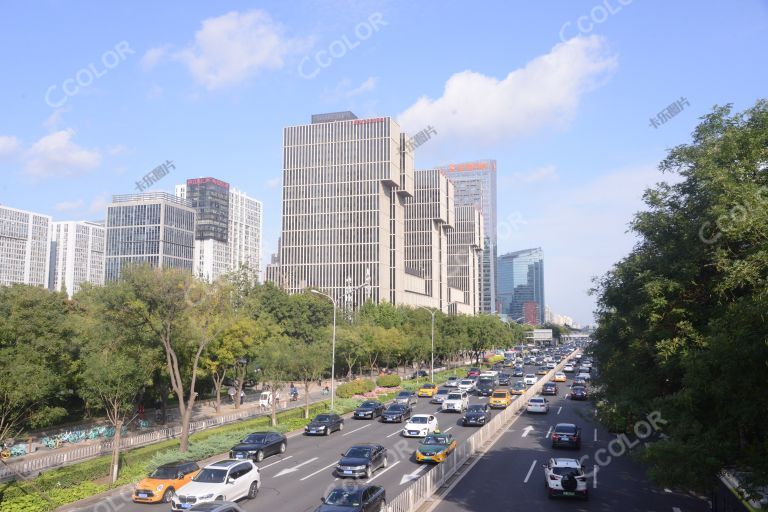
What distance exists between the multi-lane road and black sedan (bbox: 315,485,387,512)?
261cm

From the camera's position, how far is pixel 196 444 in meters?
30.0

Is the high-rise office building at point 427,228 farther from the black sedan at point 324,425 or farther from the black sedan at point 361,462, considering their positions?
the black sedan at point 361,462

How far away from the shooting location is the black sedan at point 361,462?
24.2 m

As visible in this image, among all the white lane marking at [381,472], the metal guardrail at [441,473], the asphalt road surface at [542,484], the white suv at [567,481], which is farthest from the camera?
the white lane marking at [381,472]

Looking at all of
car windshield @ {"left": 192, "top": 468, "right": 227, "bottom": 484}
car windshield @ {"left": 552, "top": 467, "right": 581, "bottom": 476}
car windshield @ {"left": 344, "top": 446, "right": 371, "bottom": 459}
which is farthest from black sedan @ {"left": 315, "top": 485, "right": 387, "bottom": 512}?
car windshield @ {"left": 552, "top": 467, "right": 581, "bottom": 476}

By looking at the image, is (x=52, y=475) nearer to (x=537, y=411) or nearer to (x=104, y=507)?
(x=104, y=507)

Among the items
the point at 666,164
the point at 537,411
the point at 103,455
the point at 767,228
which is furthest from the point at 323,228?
the point at 767,228

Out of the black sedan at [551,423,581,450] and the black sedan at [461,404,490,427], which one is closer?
the black sedan at [551,423,581,450]

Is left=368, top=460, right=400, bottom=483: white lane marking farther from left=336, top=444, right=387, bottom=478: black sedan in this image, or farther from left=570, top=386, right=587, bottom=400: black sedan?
left=570, top=386, right=587, bottom=400: black sedan

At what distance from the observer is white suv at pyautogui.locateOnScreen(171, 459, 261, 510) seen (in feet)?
65.5

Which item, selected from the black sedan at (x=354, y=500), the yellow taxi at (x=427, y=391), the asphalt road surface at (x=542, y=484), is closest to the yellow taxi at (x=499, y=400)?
the yellow taxi at (x=427, y=391)

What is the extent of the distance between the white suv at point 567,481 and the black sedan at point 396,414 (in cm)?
2124

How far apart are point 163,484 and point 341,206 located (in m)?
106

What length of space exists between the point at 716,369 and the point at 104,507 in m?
20.3
